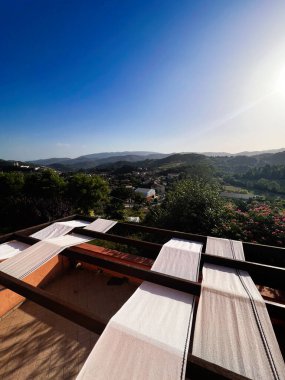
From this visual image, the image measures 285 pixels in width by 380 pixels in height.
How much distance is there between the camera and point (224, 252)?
3.41 metres

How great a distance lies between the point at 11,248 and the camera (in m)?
3.58

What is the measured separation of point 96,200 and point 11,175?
10.2 metres

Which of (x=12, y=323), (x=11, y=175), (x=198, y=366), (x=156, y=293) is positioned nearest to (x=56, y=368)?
(x=12, y=323)

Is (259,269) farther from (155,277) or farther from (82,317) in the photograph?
(82,317)

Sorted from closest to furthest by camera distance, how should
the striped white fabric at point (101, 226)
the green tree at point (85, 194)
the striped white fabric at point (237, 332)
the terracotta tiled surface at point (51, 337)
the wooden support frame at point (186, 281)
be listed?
the striped white fabric at point (237, 332)
the wooden support frame at point (186, 281)
the terracotta tiled surface at point (51, 337)
the striped white fabric at point (101, 226)
the green tree at point (85, 194)

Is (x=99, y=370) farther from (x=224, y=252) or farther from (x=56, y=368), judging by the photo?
(x=56, y=368)

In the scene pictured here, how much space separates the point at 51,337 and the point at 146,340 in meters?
3.63

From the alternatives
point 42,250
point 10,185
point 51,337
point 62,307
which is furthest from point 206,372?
point 10,185

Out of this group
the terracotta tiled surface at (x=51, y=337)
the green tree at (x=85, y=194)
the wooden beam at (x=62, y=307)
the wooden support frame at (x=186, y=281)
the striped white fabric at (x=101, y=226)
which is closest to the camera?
the wooden beam at (x=62, y=307)

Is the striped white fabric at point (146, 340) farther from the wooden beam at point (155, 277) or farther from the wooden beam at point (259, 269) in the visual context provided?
the wooden beam at point (259, 269)

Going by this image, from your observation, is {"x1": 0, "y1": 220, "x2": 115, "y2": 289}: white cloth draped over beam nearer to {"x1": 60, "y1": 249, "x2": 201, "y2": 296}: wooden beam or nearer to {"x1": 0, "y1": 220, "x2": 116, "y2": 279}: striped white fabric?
{"x1": 0, "y1": 220, "x2": 116, "y2": 279}: striped white fabric

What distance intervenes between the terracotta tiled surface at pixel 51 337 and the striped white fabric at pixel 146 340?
224cm

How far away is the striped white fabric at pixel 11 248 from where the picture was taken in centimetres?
330

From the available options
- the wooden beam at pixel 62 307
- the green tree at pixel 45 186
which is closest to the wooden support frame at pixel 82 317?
the wooden beam at pixel 62 307
